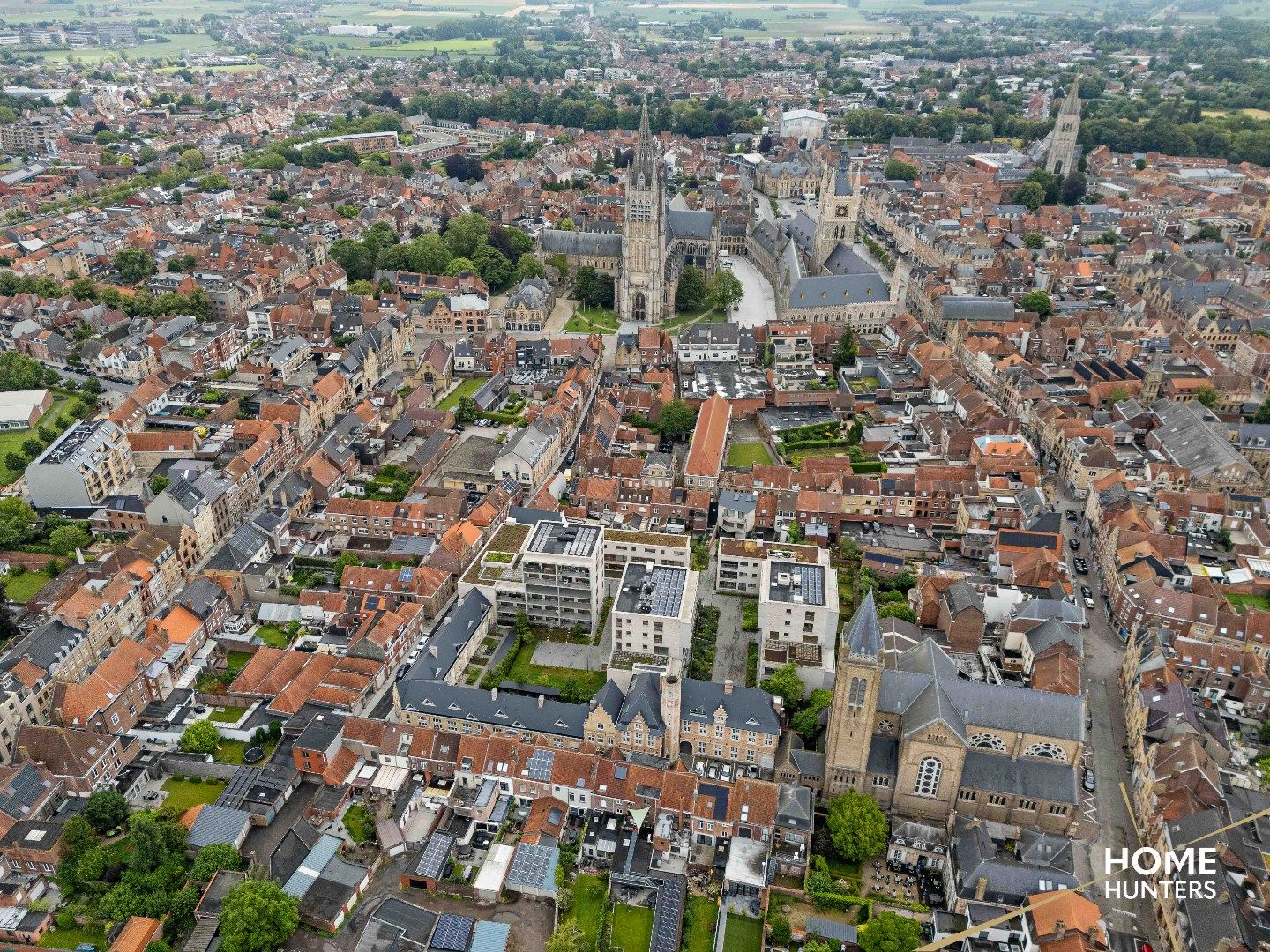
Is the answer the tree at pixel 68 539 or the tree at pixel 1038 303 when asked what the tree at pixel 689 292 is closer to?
the tree at pixel 1038 303

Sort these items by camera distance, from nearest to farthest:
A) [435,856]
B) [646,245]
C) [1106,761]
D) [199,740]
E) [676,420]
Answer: [435,856] → [199,740] → [1106,761] → [676,420] → [646,245]

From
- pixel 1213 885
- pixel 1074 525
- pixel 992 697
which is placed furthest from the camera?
pixel 1074 525

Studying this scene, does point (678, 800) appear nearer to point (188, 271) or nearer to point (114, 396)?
point (114, 396)

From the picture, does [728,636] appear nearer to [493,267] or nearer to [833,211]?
[493,267]

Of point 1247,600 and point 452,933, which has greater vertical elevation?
point 1247,600

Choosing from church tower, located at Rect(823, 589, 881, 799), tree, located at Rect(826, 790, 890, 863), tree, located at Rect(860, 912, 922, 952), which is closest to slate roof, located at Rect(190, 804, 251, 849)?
tree, located at Rect(826, 790, 890, 863)

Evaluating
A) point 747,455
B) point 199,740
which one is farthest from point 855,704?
point 747,455

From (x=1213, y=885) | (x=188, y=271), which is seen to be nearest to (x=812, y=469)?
(x=1213, y=885)
